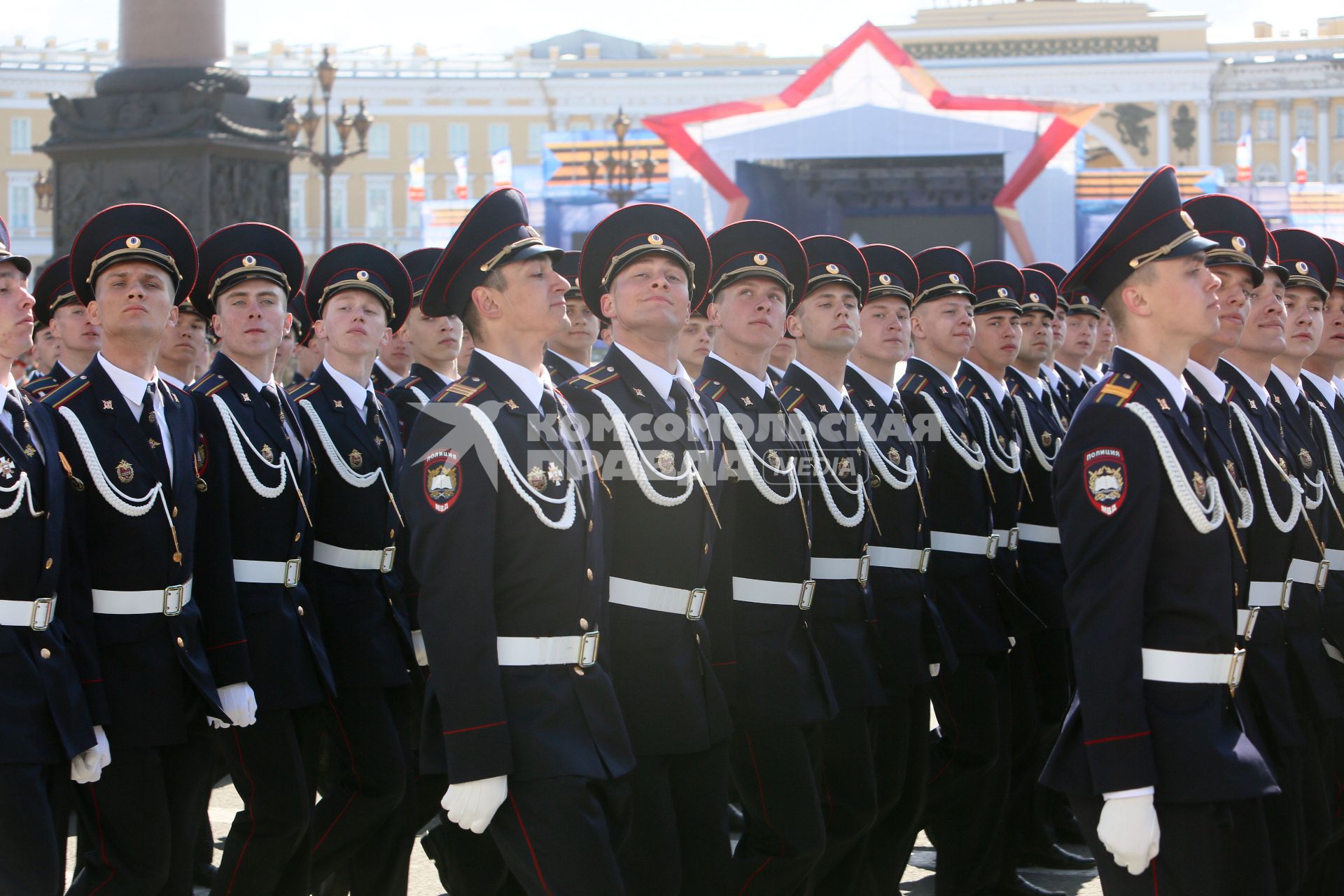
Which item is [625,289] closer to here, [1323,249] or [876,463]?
[876,463]

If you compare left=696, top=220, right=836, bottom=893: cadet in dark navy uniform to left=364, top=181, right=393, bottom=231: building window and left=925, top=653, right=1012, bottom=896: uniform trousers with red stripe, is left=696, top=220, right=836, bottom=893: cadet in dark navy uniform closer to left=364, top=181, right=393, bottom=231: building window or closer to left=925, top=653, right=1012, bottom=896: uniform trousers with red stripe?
left=925, top=653, right=1012, bottom=896: uniform trousers with red stripe

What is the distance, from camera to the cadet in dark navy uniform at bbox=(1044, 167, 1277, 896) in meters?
3.37

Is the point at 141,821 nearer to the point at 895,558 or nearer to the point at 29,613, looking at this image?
the point at 29,613

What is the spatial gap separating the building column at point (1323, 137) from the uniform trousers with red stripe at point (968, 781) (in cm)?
7115

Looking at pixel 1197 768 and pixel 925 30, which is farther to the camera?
pixel 925 30

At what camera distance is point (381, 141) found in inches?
2876

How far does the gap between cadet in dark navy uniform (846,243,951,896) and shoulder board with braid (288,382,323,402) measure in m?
1.78

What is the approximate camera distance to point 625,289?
171 inches

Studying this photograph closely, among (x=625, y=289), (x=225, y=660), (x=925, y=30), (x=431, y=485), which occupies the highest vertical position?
(x=925, y=30)

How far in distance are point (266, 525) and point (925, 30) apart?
73.2 metres

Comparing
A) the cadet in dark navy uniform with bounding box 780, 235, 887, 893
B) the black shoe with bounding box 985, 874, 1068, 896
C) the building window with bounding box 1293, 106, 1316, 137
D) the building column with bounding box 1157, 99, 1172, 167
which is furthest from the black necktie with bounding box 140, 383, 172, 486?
Answer: the building window with bounding box 1293, 106, 1316, 137

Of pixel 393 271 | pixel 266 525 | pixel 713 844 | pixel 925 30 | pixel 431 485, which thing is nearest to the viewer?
pixel 431 485

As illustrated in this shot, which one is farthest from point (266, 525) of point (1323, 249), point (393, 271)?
point (1323, 249)

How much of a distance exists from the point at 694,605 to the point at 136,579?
151cm
